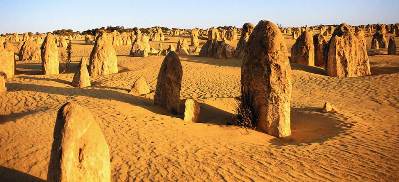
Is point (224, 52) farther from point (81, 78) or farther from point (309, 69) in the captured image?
point (81, 78)

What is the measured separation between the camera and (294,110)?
14992 mm

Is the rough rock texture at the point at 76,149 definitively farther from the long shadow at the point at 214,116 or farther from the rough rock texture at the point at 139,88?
the rough rock texture at the point at 139,88

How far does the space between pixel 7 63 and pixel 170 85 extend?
34.5ft

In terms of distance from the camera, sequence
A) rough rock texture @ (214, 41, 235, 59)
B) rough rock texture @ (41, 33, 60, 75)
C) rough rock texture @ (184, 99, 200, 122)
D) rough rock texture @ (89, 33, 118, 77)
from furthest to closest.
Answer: rough rock texture @ (214, 41, 235, 59) → rough rock texture @ (89, 33, 118, 77) → rough rock texture @ (41, 33, 60, 75) → rough rock texture @ (184, 99, 200, 122)

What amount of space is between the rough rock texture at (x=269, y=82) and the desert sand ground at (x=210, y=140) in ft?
1.44

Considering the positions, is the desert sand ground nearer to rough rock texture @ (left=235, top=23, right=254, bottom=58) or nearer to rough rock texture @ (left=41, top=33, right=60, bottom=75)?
rough rock texture @ (left=41, top=33, right=60, bottom=75)

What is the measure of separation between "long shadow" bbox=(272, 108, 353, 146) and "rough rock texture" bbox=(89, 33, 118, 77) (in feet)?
35.5

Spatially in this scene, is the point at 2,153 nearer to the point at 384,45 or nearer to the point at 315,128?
the point at 315,128

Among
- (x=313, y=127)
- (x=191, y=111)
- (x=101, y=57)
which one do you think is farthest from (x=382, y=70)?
(x=101, y=57)

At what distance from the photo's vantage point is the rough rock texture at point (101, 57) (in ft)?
69.3

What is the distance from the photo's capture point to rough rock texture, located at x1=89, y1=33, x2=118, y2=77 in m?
21.1

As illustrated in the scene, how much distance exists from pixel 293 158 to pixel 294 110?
19.2 ft

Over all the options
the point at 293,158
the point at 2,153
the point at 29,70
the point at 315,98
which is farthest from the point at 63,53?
the point at 293,158

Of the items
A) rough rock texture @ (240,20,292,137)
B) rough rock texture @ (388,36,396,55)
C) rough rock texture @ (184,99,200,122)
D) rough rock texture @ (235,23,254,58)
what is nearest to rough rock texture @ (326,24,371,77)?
rough rock texture @ (235,23,254,58)
